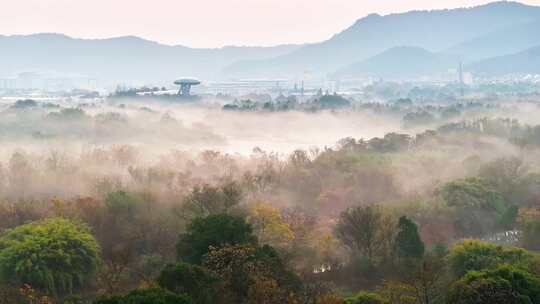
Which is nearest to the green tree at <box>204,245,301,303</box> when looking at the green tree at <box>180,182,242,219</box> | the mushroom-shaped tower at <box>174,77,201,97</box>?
the green tree at <box>180,182,242,219</box>

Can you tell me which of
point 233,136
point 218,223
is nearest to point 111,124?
point 233,136

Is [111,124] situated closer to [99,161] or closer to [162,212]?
[99,161]

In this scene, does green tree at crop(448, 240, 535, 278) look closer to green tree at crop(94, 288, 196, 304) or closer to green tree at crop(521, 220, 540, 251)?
green tree at crop(521, 220, 540, 251)

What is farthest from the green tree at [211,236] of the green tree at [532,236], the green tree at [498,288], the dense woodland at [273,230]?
the green tree at [532,236]

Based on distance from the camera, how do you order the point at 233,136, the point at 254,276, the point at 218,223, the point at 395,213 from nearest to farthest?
the point at 254,276 → the point at 218,223 → the point at 395,213 → the point at 233,136

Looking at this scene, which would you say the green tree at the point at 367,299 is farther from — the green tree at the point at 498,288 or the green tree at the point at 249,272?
the green tree at the point at 498,288

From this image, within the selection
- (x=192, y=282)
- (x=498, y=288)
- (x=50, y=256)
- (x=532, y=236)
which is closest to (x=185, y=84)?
(x=532, y=236)
